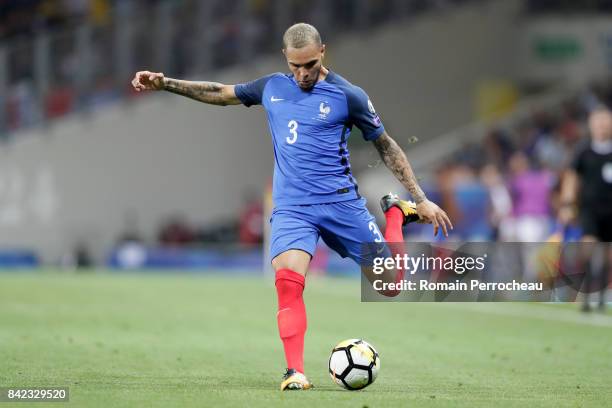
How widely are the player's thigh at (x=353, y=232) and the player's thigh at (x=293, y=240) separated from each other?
14 centimetres

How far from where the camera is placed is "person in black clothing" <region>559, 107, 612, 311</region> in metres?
16.3

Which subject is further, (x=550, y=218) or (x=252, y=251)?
(x=252, y=251)

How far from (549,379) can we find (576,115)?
2241 cm

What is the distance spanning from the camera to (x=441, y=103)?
35.9 metres

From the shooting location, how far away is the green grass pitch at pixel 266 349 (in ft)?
29.7

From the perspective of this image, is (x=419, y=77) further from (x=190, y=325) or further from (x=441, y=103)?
(x=190, y=325)

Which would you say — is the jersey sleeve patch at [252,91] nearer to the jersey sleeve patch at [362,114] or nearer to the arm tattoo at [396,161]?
the jersey sleeve patch at [362,114]

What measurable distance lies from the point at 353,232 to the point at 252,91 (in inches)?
45.5

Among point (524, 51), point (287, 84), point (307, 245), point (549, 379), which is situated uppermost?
point (524, 51)

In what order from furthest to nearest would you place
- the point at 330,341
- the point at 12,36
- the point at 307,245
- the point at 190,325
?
the point at 12,36, the point at 190,325, the point at 330,341, the point at 307,245

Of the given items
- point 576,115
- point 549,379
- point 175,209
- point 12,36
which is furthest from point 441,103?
point 549,379

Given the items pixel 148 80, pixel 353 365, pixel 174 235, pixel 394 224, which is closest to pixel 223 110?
pixel 174 235

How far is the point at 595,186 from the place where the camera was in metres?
16.5

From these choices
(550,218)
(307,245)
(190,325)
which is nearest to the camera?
(307,245)
